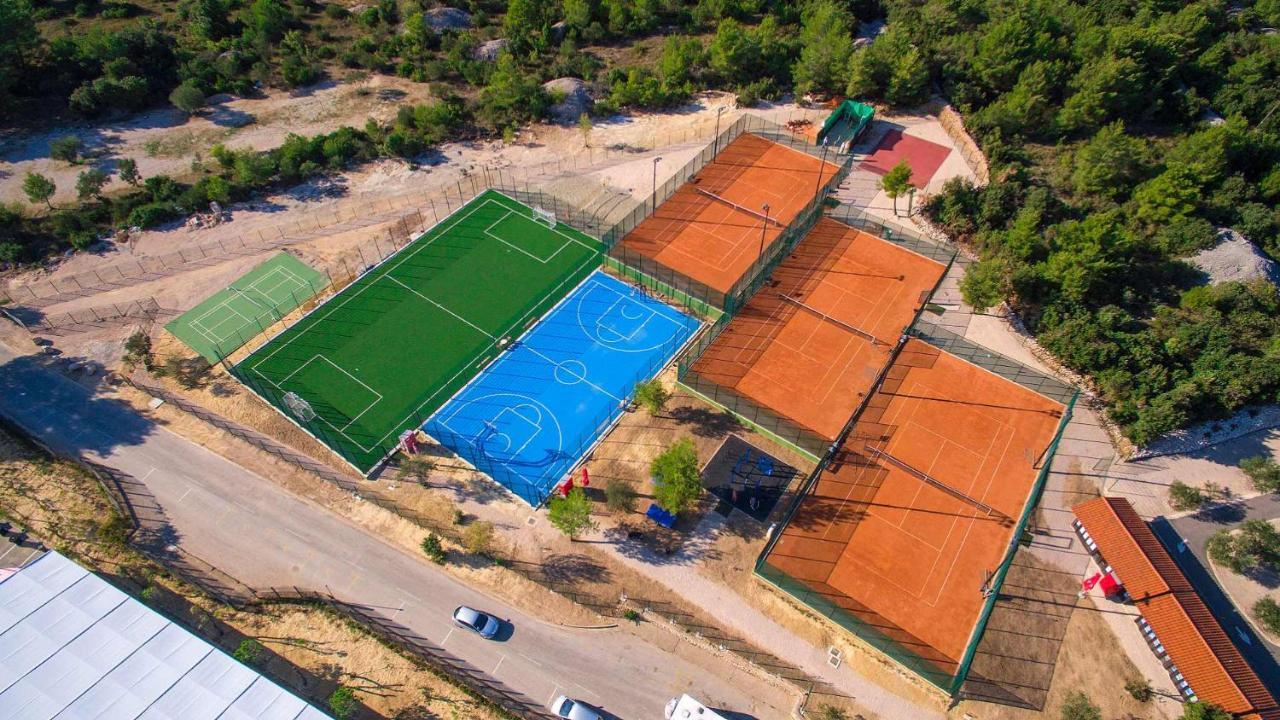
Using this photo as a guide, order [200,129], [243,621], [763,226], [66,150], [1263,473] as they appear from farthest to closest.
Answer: [200,129] < [66,150] < [763,226] < [1263,473] < [243,621]

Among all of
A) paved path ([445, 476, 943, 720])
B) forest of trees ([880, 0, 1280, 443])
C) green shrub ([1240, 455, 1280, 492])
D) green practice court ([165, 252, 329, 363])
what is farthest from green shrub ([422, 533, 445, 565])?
green shrub ([1240, 455, 1280, 492])

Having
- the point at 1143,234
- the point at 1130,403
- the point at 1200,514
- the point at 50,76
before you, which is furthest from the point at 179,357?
the point at 1143,234

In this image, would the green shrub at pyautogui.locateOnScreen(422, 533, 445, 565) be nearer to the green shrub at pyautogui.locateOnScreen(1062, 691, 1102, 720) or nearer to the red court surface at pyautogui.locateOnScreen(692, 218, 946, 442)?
the red court surface at pyautogui.locateOnScreen(692, 218, 946, 442)

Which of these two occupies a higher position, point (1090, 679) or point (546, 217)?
point (546, 217)

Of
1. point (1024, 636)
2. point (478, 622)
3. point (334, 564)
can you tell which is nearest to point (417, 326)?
point (334, 564)

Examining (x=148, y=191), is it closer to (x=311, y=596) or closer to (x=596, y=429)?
(x=311, y=596)

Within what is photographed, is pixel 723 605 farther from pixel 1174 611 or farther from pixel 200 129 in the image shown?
pixel 200 129
